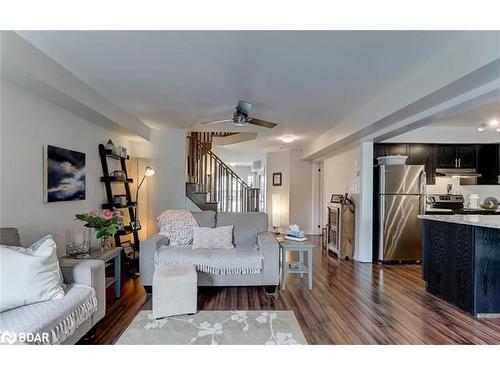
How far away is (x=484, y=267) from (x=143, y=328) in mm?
3286

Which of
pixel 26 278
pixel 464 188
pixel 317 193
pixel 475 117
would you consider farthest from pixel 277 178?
pixel 26 278

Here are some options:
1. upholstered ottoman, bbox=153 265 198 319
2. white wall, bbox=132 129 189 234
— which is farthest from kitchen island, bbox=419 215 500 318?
white wall, bbox=132 129 189 234

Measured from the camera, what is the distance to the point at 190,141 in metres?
5.88

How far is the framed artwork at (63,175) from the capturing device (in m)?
2.78

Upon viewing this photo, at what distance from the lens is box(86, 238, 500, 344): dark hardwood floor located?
222cm

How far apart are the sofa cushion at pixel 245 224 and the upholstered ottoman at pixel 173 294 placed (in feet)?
4.01

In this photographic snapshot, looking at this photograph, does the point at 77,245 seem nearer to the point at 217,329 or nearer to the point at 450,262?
the point at 217,329

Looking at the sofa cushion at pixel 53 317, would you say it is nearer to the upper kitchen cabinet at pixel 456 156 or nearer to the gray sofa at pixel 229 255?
the gray sofa at pixel 229 255

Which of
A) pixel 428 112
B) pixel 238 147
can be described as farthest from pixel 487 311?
pixel 238 147

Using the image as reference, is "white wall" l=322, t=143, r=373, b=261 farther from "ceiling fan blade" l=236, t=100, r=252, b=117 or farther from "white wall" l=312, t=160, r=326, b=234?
"ceiling fan blade" l=236, t=100, r=252, b=117

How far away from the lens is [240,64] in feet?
8.09

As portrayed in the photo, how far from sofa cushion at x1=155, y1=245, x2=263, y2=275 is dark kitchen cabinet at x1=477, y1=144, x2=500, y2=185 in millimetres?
5067

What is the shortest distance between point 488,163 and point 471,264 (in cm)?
377
